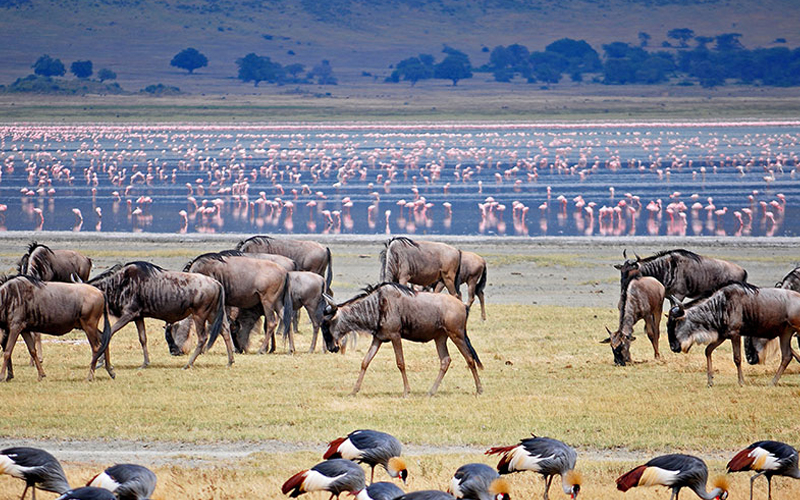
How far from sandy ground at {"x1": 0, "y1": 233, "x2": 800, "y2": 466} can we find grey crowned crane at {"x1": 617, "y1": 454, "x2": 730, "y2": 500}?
1411 cm

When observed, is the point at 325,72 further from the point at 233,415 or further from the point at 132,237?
the point at 233,415

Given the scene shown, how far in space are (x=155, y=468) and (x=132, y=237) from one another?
80.0 ft

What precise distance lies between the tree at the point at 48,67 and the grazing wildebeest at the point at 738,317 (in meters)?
162

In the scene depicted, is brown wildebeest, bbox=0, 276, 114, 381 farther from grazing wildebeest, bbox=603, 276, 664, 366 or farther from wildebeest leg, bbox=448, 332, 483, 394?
grazing wildebeest, bbox=603, 276, 664, 366

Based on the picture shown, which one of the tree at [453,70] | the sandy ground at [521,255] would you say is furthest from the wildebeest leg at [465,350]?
the tree at [453,70]

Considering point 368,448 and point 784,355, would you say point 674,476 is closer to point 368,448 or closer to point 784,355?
point 368,448

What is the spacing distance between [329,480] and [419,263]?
1181 centimetres

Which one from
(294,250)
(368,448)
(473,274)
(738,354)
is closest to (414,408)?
(368,448)

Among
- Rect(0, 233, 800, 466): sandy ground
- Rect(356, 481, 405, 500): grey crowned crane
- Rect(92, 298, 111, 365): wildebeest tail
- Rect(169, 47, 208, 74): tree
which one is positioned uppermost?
Rect(169, 47, 208, 74): tree

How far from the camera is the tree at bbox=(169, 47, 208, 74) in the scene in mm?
179250

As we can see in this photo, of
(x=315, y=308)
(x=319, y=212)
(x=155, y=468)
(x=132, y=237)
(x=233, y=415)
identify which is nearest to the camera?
(x=155, y=468)

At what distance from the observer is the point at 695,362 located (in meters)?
16.4

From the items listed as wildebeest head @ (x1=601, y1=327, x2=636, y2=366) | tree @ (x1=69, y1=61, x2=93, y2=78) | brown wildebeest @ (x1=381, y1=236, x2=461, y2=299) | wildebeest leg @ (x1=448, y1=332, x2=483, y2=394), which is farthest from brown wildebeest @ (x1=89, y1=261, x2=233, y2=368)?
tree @ (x1=69, y1=61, x2=93, y2=78)

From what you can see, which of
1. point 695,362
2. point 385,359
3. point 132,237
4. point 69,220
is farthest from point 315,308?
point 69,220
